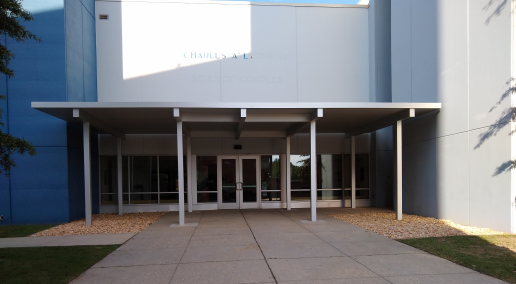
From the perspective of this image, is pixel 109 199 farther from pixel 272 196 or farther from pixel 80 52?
pixel 272 196

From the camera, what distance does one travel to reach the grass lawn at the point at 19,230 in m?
10.3

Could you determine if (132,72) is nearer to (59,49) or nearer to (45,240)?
(59,49)

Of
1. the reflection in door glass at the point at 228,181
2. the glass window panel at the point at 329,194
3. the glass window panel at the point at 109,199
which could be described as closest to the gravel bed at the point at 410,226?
the glass window panel at the point at 329,194

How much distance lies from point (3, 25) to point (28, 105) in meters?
6.78

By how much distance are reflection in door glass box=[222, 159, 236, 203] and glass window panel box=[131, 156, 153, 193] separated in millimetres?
3149

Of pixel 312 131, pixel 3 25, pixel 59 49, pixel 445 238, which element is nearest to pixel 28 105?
pixel 59 49

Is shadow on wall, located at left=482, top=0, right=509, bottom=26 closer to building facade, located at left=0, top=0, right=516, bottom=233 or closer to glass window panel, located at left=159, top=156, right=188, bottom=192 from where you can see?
building facade, located at left=0, top=0, right=516, bottom=233

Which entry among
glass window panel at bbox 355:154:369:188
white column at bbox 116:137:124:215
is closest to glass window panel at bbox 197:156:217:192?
white column at bbox 116:137:124:215

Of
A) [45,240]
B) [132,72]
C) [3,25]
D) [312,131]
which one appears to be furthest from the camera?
[132,72]

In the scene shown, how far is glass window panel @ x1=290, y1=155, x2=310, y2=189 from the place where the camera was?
1652cm

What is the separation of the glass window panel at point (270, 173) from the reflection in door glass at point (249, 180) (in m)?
0.44

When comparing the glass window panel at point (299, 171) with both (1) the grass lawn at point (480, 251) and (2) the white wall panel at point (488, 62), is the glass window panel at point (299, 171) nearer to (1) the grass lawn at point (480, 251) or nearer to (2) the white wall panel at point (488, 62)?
(2) the white wall panel at point (488, 62)

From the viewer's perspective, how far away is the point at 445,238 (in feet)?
28.5

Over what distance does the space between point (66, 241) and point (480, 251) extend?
9.37 m
